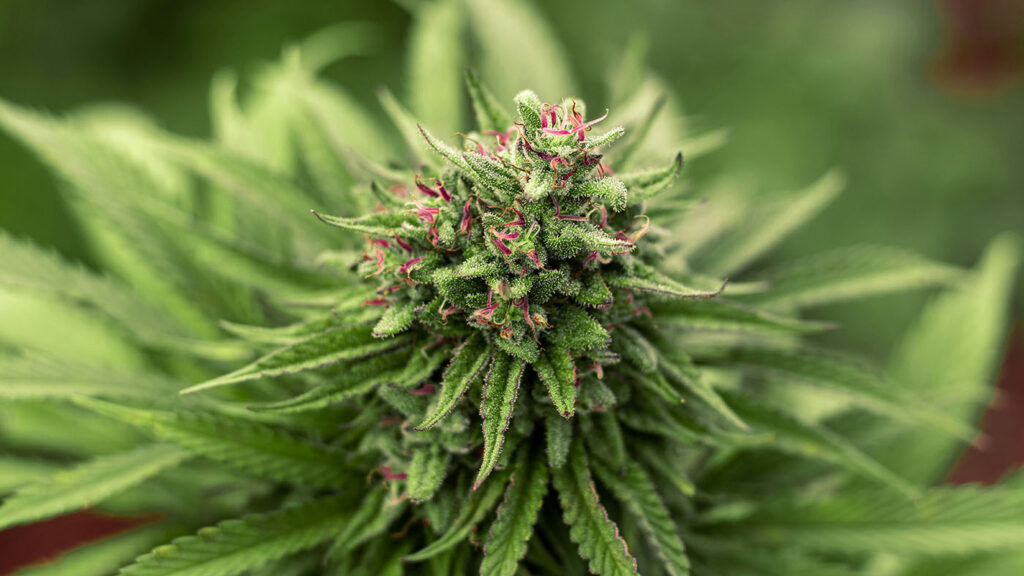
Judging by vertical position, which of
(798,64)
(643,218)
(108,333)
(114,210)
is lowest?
(643,218)

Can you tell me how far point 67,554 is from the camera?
191 cm

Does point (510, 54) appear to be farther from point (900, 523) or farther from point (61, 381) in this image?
point (900, 523)

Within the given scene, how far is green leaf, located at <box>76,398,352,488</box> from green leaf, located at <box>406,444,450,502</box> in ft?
0.82

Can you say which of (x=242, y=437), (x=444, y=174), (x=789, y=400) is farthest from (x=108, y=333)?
(x=789, y=400)

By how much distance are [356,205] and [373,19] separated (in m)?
4.02

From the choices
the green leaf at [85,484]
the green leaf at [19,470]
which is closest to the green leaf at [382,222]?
the green leaf at [85,484]

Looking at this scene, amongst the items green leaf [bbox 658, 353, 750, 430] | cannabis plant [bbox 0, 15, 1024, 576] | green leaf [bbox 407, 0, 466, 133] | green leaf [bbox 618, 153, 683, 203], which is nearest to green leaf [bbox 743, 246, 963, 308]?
cannabis plant [bbox 0, 15, 1024, 576]

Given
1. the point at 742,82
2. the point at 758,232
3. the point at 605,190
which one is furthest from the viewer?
the point at 742,82

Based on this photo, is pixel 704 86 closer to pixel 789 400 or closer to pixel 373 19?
pixel 373 19

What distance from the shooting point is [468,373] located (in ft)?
→ 3.92

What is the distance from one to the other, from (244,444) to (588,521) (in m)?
0.66

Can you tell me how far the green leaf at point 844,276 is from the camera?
1618mm

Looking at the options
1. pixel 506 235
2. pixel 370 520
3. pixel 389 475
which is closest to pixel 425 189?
→ pixel 506 235

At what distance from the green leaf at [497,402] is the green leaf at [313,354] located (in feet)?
0.69
